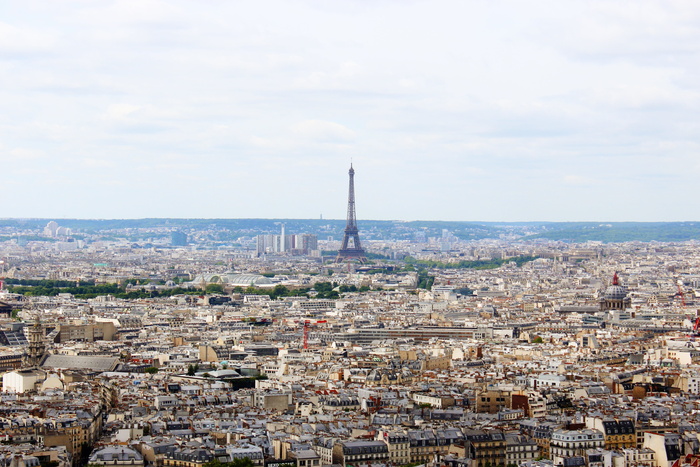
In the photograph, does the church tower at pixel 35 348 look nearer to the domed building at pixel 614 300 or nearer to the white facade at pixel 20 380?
the white facade at pixel 20 380

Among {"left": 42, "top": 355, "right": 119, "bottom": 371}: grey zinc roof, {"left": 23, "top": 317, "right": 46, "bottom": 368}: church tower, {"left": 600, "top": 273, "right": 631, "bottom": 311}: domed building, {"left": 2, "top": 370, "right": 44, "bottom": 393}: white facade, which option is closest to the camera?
{"left": 2, "top": 370, "right": 44, "bottom": 393}: white facade

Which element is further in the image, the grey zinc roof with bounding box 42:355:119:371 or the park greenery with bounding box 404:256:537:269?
the park greenery with bounding box 404:256:537:269

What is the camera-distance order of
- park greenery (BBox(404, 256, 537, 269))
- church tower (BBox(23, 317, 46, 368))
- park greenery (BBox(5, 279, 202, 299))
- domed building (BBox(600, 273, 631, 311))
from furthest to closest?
park greenery (BBox(404, 256, 537, 269)) → park greenery (BBox(5, 279, 202, 299)) → domed building (BBox(600, 273, 631, 311)) → church tower (BBox(23, 317, 46, 368))

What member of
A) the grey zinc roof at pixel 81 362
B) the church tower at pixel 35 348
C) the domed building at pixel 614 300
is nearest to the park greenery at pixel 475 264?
the domed building at pixel 614 300

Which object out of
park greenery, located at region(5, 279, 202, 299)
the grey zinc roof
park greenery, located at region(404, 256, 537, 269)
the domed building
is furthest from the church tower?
park greenery, located at region(404, 256, 537, 269)

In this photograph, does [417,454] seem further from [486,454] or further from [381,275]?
[381,275]

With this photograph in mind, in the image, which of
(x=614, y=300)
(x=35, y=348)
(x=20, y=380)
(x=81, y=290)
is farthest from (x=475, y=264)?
(x=20, y=380)

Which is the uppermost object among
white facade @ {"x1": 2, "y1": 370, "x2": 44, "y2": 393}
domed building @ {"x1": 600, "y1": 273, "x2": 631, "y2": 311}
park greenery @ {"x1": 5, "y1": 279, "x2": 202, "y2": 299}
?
domed building @ {"x1": 600, "y1": 273, "x2": 631, "y2": 311}

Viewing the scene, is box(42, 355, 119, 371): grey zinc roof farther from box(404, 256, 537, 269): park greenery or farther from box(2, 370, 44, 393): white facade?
box(404, 256, 537, 269): park greenery

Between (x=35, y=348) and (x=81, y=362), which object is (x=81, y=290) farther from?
(x=81, y=362)
